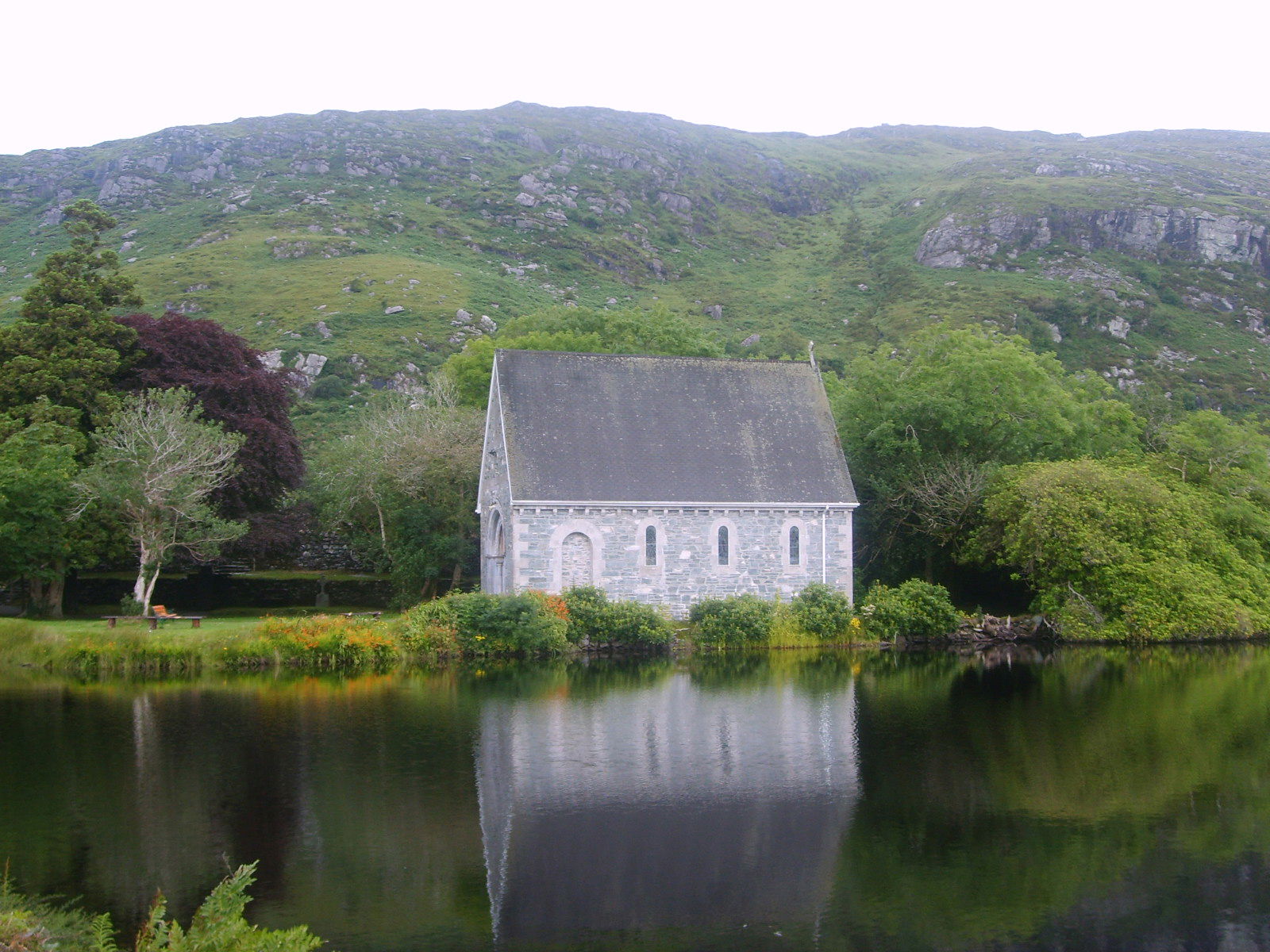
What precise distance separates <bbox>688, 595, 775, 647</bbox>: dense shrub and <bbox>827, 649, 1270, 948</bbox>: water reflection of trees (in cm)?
869

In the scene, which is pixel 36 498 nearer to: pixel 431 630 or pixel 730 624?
pixel 431 630

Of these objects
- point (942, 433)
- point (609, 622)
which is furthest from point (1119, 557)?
point (609, 622)

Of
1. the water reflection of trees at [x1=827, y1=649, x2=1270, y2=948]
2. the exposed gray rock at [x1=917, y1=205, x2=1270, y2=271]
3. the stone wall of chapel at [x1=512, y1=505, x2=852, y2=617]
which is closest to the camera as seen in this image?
the water reflection of trees at [x1=827, y1=649, x2=1270, y2=948]

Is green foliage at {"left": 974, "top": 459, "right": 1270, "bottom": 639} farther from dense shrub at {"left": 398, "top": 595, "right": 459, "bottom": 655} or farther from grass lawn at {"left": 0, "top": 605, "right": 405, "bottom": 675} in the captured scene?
grass lawn at {"left": 0, "top": 605, "right": 405, "bottom": 675}

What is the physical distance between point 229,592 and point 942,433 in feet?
90.3

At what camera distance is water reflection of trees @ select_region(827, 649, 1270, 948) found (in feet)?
37.6

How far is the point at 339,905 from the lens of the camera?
38.1ft

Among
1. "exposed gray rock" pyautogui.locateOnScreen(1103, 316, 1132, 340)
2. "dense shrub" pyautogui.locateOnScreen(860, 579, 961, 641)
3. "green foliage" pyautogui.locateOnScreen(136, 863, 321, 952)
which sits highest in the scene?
"exposed gray rock" pyautogui.locateOnScreen(1103, 316, 1132, 340)

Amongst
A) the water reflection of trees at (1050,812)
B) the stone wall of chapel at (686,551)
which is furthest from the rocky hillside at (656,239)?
the water reflection of trees at (1050,812)

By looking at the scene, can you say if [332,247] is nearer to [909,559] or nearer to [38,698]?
[909,559]

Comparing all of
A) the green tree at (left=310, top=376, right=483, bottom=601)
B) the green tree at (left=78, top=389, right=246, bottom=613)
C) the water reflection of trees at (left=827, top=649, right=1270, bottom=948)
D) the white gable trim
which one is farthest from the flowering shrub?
the water reflection of trees at (left=827, top=649, right=1270, bottom=948)

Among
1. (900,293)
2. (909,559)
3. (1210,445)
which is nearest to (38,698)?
(909,559)

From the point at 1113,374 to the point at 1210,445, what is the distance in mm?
43092

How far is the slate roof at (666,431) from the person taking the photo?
36.5 meters
